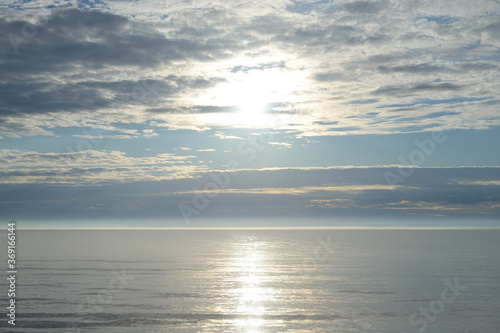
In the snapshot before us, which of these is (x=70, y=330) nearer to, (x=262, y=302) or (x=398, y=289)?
(x=262, y=302)

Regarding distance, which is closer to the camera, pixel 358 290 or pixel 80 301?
pixel 80 301

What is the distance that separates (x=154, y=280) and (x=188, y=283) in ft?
22.8

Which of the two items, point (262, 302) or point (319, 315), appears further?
point (262, 302)

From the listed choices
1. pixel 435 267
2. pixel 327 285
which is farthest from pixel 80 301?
pixel 435 267

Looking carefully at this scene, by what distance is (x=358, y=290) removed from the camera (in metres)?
60.4

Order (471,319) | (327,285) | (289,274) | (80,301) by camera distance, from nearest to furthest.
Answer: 1. (471,319)
2. (80,301)
3. (327,285)
4. (289,274)

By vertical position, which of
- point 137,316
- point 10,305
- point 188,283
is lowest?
point 137,316

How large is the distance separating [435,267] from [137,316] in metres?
68.1

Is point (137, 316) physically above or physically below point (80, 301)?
below

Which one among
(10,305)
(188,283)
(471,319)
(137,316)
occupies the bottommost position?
(471,319)

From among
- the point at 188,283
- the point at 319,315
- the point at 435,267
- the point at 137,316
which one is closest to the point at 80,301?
the point at 137,316

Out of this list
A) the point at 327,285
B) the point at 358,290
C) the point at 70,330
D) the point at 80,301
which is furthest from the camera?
the point at 327,285

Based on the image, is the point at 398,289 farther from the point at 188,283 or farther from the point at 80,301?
the point at 80,301

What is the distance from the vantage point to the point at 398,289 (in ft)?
200
